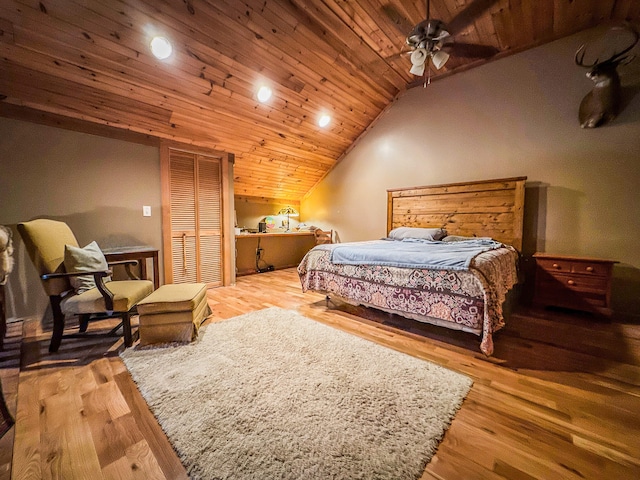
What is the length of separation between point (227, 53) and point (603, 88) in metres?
3.97

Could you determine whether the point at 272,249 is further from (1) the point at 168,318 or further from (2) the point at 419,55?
(2) the point at 419,55

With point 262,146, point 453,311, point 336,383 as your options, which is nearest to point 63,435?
point 336,383

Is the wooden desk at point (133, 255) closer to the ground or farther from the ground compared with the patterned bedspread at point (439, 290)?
farther from the ground

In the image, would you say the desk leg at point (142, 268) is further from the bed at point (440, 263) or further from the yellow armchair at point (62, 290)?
the bed at point (440, 263)

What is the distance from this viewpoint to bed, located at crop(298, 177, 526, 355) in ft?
6.44

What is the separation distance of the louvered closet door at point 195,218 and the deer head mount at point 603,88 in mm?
4615

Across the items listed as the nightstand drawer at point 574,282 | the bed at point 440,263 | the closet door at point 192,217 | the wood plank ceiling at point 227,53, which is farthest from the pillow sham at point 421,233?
the closet door at point 192,217

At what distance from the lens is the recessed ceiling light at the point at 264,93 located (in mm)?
3167

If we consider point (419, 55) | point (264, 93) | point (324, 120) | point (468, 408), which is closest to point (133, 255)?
point (264, 93)

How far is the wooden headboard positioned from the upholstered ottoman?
3365 mm

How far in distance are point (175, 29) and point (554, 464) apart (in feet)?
12.3

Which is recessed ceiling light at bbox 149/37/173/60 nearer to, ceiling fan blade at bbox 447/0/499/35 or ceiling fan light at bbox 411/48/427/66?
ceiling fan light at bbox 411/48/427/66

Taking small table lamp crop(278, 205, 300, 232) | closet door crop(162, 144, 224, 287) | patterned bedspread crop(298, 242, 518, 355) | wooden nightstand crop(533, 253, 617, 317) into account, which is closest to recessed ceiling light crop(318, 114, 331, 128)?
closet door crop(162, 144, 224, 287)

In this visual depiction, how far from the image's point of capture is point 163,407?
134cm
